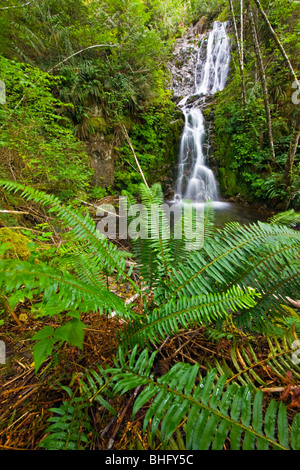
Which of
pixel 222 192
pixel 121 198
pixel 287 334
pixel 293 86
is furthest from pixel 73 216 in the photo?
pixel 293 86

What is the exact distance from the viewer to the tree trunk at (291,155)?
183 inches

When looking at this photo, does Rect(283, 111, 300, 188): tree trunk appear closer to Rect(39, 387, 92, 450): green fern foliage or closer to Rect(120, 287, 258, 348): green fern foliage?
Rect(120, 287, 258, 348): green fern foliage

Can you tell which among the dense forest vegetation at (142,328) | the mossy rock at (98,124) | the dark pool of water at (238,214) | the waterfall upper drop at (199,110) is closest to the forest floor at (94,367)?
the dense forest vegetation at (142,328)

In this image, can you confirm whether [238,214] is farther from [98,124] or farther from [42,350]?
[42,350]

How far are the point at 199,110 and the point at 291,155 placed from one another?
5910 mm

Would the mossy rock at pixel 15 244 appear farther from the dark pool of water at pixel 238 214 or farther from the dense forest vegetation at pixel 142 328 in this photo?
the dark pool of water at pixel 238 214

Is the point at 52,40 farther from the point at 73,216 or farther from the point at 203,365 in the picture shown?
the point at 203,365

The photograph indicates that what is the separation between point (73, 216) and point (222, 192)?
7.51 m

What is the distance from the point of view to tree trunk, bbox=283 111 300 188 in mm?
4641

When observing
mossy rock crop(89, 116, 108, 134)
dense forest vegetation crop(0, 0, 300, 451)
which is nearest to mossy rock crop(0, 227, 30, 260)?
dense forest vegetation crop(0, 0, 300, 451)

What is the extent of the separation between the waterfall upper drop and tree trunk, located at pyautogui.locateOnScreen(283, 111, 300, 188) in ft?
8.06

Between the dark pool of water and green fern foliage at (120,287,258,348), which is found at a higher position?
the dark pool of water

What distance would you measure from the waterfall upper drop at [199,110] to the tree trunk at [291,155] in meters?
2.46

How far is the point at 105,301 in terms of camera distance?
763 millimetres
